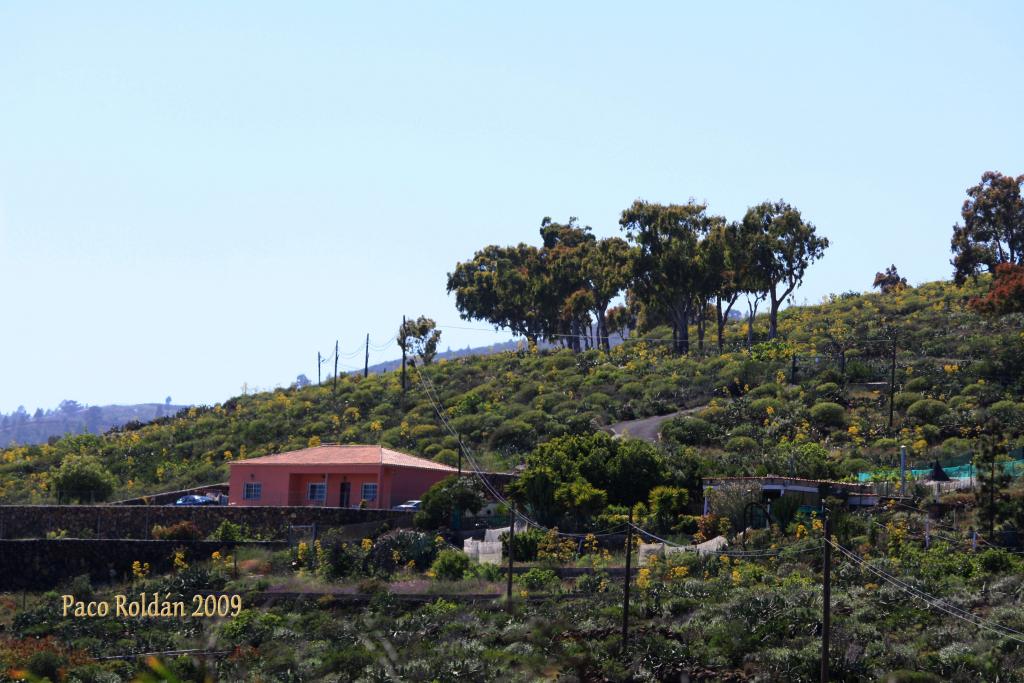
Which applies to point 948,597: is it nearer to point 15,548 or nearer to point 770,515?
point 770,515

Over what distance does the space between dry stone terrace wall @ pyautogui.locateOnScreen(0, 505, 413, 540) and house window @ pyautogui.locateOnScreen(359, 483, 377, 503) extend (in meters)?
4.62

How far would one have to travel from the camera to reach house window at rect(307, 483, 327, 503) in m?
58.4

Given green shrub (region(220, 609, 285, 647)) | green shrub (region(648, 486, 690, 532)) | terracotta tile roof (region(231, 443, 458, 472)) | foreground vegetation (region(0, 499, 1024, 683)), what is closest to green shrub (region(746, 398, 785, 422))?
terracotta tile roof (region(231, 443, 458, 472))

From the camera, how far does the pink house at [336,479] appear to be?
56.9 meters

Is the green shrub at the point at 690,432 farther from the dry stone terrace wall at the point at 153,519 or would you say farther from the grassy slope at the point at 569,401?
the dry stone terrace wall at the point at 153,519

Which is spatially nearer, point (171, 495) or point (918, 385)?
point (171, 495)

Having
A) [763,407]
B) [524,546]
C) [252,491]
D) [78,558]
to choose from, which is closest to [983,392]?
[763,407]

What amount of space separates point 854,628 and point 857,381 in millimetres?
38614

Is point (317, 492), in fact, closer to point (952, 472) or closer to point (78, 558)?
point (78, 558)

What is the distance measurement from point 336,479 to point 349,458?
1.09 metres

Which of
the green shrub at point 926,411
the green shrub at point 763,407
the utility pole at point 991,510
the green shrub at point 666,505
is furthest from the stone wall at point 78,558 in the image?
the green shrub at point 926,411

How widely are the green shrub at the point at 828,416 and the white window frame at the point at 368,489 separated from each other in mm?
21845

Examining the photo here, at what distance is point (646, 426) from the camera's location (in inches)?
2687

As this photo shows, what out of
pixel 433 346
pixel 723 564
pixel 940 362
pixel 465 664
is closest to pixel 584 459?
pixel 723 564
